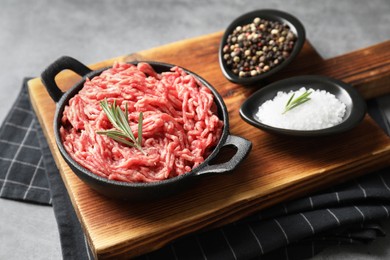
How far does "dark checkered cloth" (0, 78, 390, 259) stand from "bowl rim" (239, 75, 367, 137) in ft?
1.28

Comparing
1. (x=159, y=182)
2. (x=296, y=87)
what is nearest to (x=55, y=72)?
(x=159, y=182)

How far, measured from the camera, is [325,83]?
4.09 m

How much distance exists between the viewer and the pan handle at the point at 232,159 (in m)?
3.29

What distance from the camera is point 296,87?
4.11 meters

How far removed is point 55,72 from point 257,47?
56.2 inches

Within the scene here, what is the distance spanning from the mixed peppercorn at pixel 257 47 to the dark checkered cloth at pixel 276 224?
1.00 meters

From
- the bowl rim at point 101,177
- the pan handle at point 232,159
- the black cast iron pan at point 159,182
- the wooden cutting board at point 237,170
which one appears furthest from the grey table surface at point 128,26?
the pan handle at point 232,159

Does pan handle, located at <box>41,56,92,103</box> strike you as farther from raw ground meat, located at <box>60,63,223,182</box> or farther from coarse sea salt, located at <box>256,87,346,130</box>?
coarse sea salt, located at <box>256,87,346,130</box>

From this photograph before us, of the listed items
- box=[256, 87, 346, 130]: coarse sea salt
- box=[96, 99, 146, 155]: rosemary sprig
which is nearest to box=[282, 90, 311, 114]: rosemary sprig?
box=[256, 87, 346, 130]: coarse sea salt

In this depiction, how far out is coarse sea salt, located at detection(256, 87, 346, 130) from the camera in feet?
12.4

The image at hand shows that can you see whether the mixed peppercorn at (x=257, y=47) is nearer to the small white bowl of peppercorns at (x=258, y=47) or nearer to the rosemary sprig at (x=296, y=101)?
the small white bowl of peppercorns at (x=258, y=47)

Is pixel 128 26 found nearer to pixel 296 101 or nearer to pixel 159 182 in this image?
pixel 296 101

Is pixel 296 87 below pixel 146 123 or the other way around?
below

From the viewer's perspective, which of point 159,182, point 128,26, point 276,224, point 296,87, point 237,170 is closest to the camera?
point 159,182
